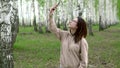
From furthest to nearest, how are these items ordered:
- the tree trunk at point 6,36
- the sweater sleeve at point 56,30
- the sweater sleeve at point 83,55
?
the tree trunk at point 6,36, the sweater sleeve at point 56,30, the sweater sleeve at point 83,55

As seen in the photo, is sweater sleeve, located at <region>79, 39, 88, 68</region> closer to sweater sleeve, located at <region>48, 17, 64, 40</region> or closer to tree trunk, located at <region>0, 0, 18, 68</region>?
sweater sleeve, located at <region>48, 17, 64, 40</region>

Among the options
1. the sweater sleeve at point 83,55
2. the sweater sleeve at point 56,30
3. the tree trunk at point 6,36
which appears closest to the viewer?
the sweater sleeve at point 83,55

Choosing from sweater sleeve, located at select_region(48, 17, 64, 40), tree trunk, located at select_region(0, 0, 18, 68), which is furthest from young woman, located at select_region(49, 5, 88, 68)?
tree trunk, located at select_region(0, 0, 18, 68)

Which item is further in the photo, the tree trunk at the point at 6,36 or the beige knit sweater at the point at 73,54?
the tree trunk at the point at 6,36

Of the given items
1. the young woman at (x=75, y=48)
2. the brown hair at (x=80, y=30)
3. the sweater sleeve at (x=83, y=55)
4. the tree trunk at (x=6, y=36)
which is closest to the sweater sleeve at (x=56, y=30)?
the young woman at (x=75, y=48)

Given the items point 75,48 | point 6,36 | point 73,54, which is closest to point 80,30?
point 75,48

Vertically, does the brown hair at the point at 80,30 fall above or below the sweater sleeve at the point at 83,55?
above

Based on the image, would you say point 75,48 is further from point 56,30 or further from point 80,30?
point 56,30

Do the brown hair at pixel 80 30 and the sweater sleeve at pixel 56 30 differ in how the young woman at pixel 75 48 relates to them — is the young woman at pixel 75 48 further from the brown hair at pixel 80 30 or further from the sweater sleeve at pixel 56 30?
the sweater sleeve at pixel 56 30

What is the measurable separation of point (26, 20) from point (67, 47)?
57.7m

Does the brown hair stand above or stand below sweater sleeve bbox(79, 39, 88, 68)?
above

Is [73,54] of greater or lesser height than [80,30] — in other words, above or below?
below

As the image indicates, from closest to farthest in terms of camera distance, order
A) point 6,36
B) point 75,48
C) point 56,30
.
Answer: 1. point 75,48
2. point 56,30
3. point 6,36

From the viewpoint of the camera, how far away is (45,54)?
15.8 m
